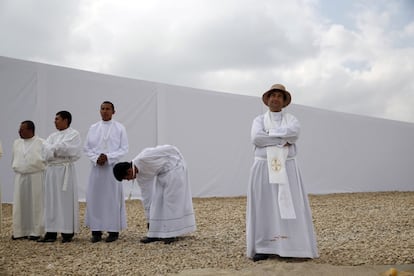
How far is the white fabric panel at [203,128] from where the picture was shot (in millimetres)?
9250

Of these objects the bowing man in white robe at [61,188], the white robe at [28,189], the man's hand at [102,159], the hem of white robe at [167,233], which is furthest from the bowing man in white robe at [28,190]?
the hem of white robe at [167,233]

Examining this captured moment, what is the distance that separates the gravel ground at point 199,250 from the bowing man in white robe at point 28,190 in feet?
0.67

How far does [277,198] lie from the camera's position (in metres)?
4.19

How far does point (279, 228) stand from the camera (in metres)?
4.14

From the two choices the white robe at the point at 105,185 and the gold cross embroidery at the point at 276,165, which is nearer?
the gold cross embroidery at the point at 276,165

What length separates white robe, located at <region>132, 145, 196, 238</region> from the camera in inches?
204

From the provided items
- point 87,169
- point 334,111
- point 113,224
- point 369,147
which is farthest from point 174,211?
point 369,147

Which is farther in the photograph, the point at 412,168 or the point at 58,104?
the point at 412,168

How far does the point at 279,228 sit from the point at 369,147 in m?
11.4

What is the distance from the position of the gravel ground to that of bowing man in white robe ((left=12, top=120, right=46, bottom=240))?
20 centimetres

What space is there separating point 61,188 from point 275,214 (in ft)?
8.42

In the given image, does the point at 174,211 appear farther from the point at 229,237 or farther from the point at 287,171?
the point at 287,171

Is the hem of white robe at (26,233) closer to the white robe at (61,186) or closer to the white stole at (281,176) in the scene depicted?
the white robe at (61,186)

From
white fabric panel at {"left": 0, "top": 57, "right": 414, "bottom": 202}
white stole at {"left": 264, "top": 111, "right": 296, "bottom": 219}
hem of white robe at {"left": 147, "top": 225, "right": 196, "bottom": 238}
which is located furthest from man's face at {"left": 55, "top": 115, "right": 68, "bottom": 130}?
white fabric panel at {"left": 0, "top": 57, "right": 414, "bottom": 202}
